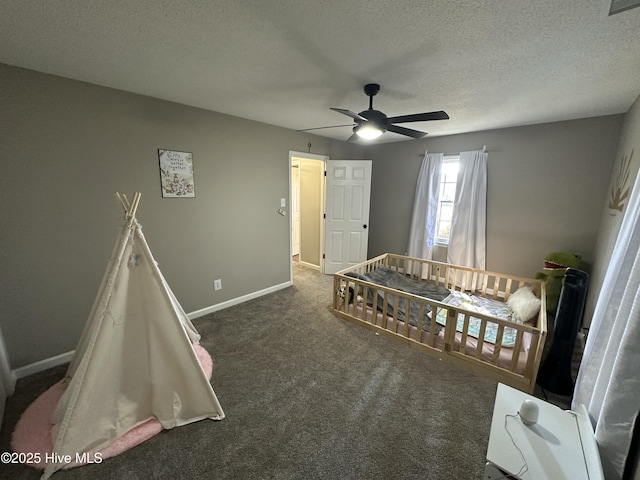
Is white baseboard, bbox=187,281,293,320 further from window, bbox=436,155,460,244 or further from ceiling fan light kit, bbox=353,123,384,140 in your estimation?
window, bbox=436,155,460,244

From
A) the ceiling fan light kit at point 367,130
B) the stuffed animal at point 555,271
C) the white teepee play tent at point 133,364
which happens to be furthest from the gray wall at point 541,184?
the white teepee play tent at point 133,364

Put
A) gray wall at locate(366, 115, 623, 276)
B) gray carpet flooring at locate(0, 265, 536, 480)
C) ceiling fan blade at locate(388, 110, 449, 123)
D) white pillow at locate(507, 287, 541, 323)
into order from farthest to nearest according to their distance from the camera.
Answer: gray wall at locate(366, 115, 623, 276) → white pillow at locate(507, 287, 541, 323) → ceiling fan blade at locate(388, 110, 449, 123) → gray carpet flooring at locate(0, 265, 536, 480)

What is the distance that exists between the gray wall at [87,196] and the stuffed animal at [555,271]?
12.1ft

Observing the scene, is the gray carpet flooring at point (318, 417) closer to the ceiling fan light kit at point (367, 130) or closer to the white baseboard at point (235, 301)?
the white baseboard at point (235, 301)

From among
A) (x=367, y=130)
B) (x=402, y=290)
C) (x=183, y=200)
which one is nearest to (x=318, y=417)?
(x=402, y=290)

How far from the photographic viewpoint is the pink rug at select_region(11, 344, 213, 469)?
4.75 feet

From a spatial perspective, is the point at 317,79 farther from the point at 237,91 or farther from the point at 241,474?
the point at 241,474

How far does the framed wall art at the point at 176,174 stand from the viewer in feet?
Result: 8.33

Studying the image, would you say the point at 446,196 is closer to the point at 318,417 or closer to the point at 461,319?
the point at 461,319

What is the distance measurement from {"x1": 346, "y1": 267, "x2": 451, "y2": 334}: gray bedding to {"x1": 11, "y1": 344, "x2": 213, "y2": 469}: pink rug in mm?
2158

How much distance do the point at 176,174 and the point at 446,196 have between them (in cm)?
383

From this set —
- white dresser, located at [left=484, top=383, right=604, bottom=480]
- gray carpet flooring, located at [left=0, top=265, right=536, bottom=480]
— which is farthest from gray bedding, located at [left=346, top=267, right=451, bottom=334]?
white dresser, located at [left=484, top=383, right=604, bottom=480]

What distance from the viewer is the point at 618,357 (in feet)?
2.90

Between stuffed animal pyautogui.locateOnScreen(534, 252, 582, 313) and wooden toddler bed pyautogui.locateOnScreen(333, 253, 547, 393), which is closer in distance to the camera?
wooden toddler bed pyautogui.locateOnScreen(333, 253, 547, 393)
